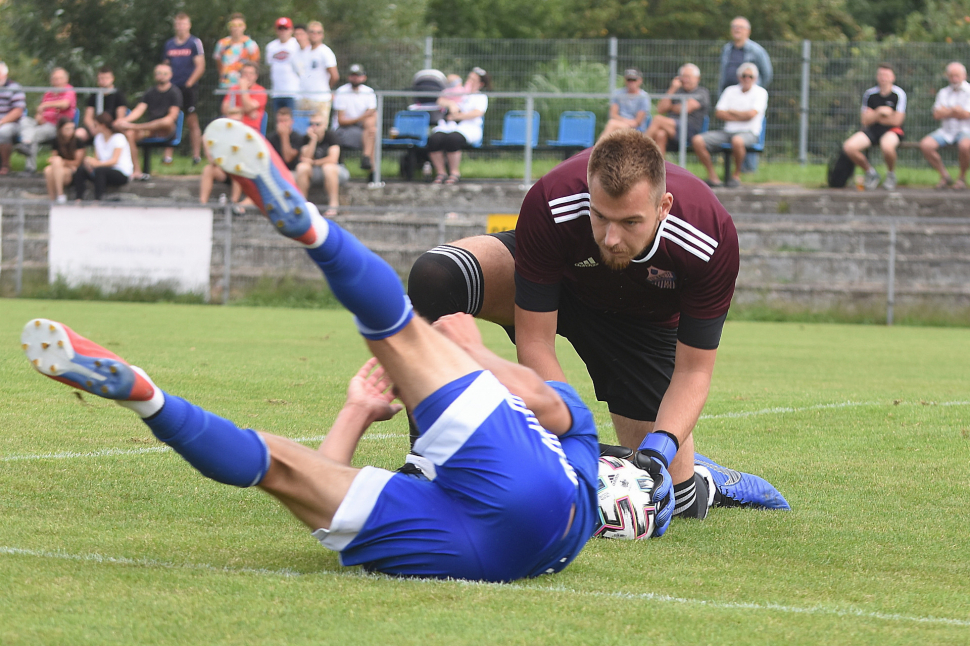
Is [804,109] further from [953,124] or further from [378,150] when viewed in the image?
[378,150]

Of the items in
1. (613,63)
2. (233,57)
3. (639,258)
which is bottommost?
(639,258)

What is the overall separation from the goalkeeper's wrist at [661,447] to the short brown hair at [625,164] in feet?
3.24

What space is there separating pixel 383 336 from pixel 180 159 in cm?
1951

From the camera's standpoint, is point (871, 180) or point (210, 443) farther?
point (871, 180)

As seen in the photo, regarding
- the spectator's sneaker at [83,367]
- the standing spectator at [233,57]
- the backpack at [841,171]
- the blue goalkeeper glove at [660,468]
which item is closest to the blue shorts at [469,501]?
the spectator's sneaker at [83,367]

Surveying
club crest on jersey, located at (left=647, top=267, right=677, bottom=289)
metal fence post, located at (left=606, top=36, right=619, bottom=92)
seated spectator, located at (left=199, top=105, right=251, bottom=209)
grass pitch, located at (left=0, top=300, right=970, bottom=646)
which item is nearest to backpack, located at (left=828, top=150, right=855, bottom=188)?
metal fence post, located at (left=606, top=36, right=619, bottom=92)

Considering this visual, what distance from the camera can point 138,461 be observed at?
578cm

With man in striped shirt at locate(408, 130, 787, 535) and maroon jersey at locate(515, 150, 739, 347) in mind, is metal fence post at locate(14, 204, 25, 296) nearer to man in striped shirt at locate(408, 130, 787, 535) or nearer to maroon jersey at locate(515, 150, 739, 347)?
man in striped shirt at locate(408, 130, 787, 535)

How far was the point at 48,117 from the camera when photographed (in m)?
21.4

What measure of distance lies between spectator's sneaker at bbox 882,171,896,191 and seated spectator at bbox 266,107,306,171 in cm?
946

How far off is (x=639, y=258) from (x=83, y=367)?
2.42 meters

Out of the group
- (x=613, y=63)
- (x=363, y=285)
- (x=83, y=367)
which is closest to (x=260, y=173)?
(x=363, y=285)

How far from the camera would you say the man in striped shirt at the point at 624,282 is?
4578mm

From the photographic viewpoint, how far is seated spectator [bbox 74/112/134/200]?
19.7 m
